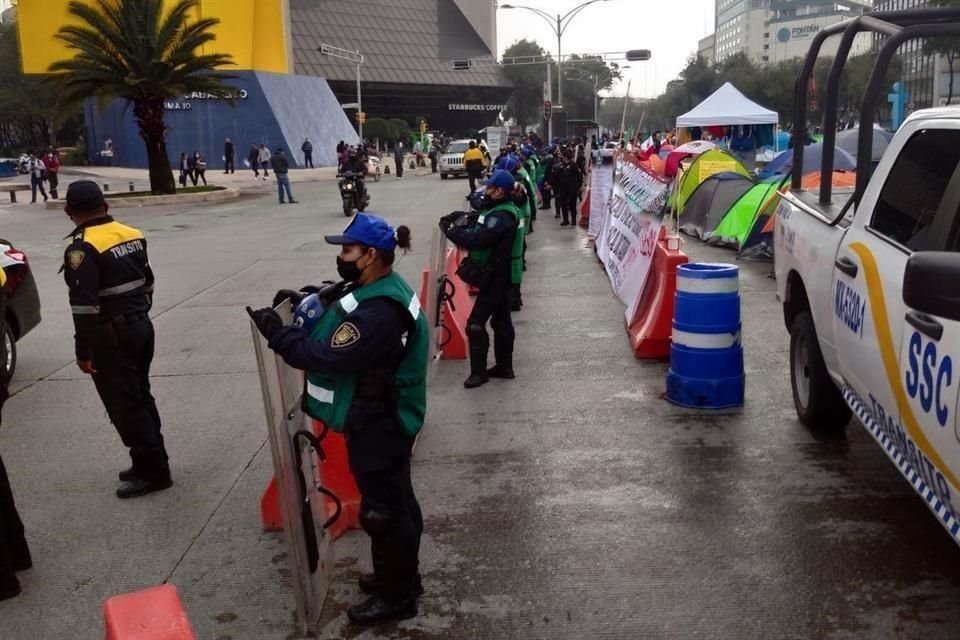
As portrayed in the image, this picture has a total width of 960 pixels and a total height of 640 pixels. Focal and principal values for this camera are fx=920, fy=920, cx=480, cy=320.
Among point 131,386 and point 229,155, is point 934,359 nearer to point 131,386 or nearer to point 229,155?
point 131,386

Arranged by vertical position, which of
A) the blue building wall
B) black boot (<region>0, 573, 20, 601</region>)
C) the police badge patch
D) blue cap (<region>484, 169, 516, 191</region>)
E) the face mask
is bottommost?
black boot (<region>0, 573, 20, 601</region>)

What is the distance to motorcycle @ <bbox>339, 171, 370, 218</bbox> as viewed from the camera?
839 inches

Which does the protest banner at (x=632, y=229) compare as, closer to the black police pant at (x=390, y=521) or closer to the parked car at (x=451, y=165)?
the black police pant at (x=390, y=521)

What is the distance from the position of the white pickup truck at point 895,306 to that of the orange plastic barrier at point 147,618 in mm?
1998

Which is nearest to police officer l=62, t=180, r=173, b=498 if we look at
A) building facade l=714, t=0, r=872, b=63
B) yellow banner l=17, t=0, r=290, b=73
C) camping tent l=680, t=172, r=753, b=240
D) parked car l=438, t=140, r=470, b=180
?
camping tent l=680, t=172, r=753, b=240

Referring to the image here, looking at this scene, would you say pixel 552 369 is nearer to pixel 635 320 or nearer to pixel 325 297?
pixel 635 320

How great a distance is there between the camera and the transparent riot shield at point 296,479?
3381 mm

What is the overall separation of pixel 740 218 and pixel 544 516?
10.5 metres

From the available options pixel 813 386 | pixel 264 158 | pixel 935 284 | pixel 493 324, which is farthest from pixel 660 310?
pixel 264 158

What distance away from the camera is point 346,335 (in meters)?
3.21

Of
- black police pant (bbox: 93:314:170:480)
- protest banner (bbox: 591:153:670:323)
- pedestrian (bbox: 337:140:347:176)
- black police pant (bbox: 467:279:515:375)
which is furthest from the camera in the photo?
pedestrian (bbox: 337:140:347:176)

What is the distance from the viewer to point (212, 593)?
4004 mm

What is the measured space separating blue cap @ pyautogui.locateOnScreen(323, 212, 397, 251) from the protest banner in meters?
5.20

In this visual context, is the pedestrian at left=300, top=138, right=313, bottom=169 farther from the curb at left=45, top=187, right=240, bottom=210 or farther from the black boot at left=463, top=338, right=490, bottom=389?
the black boot at left=463, top=338, right=490, bottom=389
